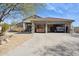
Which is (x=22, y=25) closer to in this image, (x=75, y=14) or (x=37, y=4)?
(x=37, y=4)

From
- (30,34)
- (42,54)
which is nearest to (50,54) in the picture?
(42,54)

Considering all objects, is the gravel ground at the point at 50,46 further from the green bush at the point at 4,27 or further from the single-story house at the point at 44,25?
the green bush at the point at 4,27

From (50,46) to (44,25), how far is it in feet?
2.07

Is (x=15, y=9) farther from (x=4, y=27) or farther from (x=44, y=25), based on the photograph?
(x=44, y=25)

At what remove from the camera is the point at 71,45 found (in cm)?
764

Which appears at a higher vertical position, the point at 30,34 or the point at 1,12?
the point at 1,12

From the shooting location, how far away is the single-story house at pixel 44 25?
25.1ft

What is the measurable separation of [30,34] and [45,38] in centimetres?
45

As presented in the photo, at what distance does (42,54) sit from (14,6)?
158 cm

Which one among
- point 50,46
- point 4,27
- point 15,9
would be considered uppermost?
point 15,9

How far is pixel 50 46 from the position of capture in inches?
302

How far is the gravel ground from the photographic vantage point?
757 cm

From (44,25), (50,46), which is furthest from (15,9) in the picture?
(50,46)

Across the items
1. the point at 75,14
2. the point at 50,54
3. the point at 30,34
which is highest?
the point at 75,14
